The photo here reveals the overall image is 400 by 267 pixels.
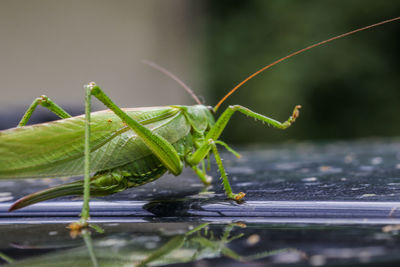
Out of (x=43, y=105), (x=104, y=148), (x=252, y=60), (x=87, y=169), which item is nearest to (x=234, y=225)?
(x=87, y=169)

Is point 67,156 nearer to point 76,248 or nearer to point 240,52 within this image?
point 76,248

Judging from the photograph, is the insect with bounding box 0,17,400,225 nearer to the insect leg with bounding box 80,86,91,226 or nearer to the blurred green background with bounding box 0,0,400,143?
the insect leg with bounding box 80,86,91,226

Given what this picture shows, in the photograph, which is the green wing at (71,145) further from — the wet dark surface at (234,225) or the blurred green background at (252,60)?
the blurred green background at (252,60)

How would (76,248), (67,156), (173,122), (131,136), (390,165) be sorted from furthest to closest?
(390,165) → (173,122) → (131,136) → (67,156) → (76,248)

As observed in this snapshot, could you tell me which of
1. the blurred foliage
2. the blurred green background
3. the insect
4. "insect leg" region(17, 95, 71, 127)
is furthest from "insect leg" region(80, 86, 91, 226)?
the blurred foliage

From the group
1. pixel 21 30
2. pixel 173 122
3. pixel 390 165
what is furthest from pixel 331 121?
pixel 173 122

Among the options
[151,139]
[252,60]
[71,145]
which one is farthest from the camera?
[252,60]

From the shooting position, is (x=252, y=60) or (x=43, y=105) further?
(x=252, y=60)

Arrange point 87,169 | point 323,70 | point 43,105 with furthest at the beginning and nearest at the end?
1. point 323,70
2. point 43,105
3. point 87,169

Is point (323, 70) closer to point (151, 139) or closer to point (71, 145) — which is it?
point (151, 139)
